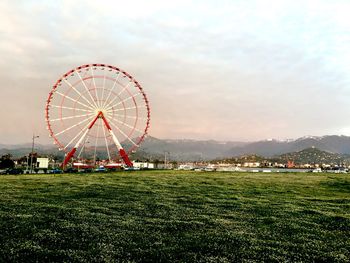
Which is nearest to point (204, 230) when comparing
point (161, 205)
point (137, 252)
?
point (137, 252)

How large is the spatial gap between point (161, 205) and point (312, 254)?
547 inches

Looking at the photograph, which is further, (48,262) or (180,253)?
(180,253)

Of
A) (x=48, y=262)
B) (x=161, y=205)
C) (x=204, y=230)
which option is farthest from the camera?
(x=161, y=205)

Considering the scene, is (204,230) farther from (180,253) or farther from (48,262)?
(48,262)

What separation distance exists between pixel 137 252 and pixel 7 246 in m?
5.10

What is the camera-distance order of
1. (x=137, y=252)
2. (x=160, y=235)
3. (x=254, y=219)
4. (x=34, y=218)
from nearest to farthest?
(x=137, y=252)
(x=160, y=235)
(x=34, y=218)
(x=254, y=219)

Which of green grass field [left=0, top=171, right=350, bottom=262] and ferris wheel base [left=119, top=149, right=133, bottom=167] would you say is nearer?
green grass field [left=0, top=171, right=350, bottom=262]

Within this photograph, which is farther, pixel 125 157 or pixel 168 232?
pixel 125 157

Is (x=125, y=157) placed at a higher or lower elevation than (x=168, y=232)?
higher

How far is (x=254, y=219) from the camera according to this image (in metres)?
21.9

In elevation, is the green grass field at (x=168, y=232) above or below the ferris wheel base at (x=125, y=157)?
below

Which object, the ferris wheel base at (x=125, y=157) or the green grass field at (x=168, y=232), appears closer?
the green grass field at (x=168, y=232)

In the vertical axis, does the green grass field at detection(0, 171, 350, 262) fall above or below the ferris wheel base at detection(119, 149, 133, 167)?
below

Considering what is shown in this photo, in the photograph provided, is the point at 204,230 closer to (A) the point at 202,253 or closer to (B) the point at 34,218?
(A) the point at 202,253
